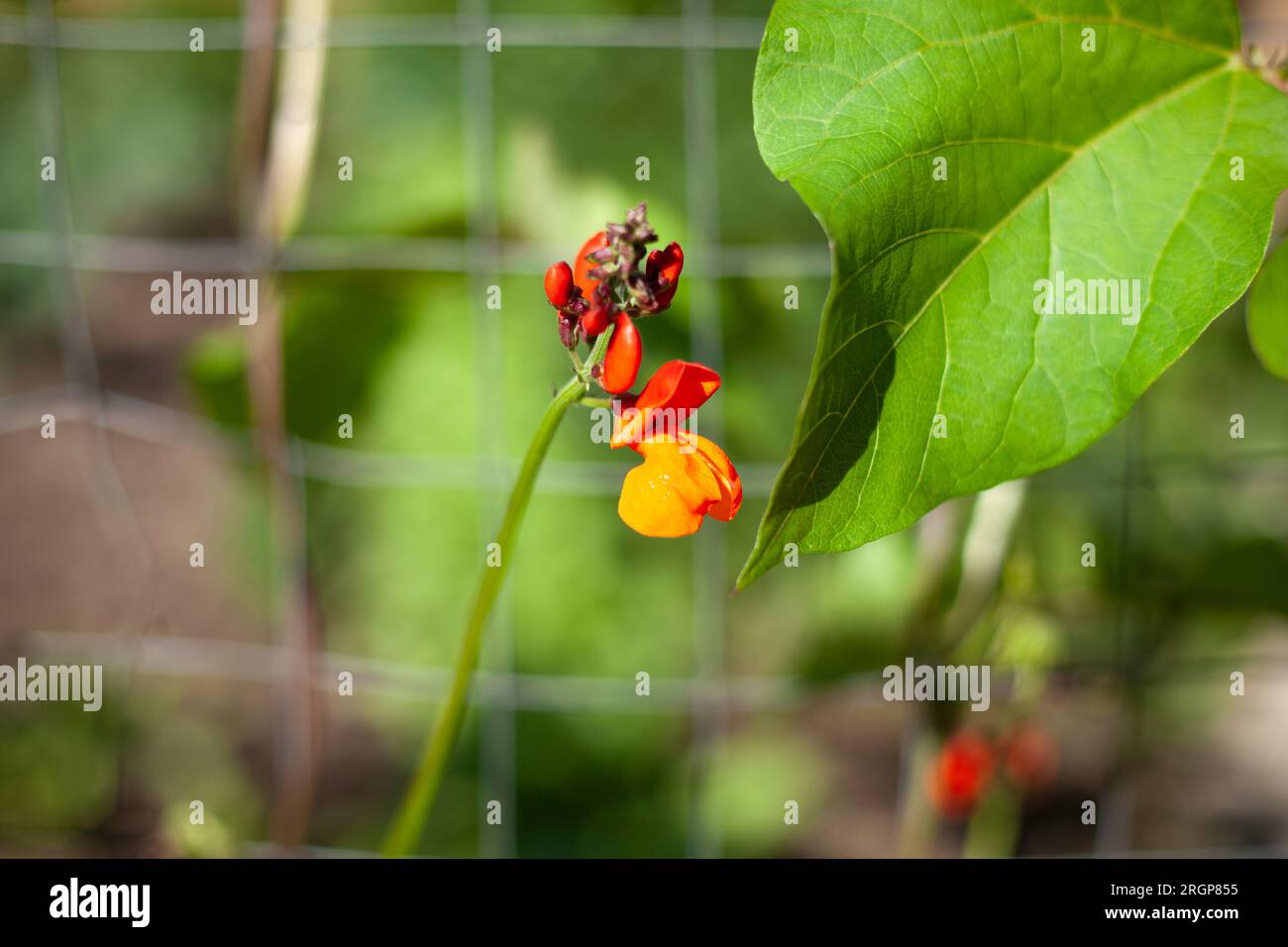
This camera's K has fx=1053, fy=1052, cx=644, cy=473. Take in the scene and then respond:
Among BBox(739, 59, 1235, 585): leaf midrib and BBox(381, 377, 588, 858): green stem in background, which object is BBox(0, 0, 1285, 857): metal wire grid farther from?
BBox(739, 59, 1235, 585): leaf midrib

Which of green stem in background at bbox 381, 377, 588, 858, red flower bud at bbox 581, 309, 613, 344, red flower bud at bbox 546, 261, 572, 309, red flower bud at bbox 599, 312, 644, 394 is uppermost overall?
red flower bud at bbox 546, 261, 572, 309

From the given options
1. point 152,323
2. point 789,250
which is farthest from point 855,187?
point 152,323

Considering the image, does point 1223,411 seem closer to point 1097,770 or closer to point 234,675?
point 1097,770

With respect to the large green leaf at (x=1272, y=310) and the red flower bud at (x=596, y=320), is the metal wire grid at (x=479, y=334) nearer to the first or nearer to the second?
the large green leaf at (x=1272, y=310)

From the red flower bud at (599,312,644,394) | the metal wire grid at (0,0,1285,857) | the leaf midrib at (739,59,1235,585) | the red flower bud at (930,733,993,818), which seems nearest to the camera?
the leaf midrib at (739,59,1235,585)

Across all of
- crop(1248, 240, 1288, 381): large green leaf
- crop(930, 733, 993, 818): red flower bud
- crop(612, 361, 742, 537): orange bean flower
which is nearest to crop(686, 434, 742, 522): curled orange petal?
crop(612, 361, 742, 537): orange bean flower

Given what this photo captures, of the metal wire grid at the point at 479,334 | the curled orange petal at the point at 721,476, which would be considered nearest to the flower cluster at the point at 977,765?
the metal wire grid at the point at 479,334
